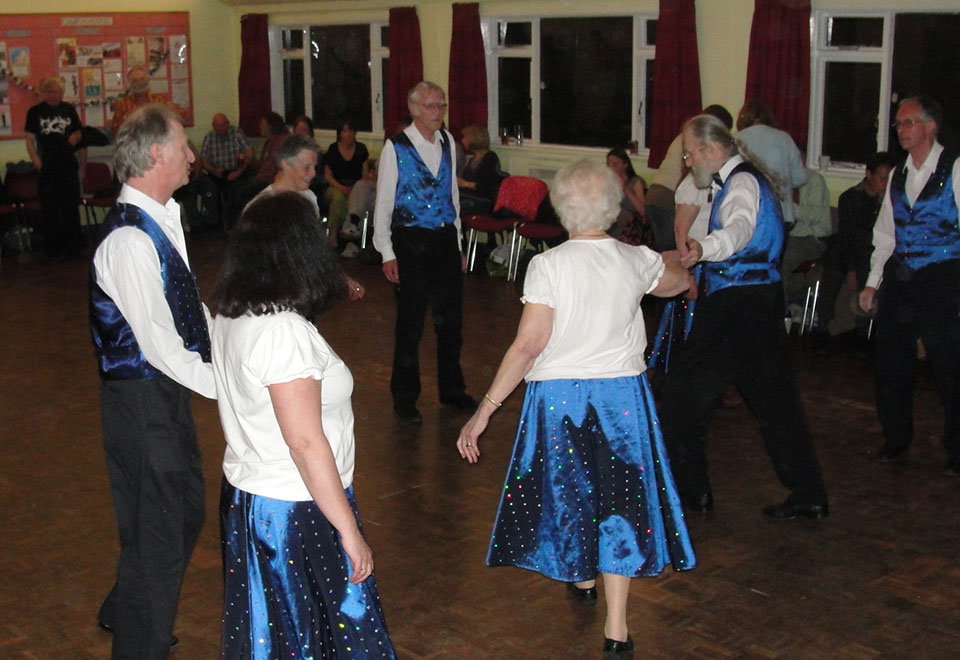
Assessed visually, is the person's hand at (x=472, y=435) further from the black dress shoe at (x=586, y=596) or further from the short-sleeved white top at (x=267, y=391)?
the black dress shoe at (x=586, y=596)

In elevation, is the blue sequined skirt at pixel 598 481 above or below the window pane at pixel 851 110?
below

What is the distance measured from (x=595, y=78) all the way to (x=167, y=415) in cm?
802

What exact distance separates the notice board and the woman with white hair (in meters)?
10.4

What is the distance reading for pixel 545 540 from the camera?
3.35 metres

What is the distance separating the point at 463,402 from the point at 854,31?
4517 millimetres

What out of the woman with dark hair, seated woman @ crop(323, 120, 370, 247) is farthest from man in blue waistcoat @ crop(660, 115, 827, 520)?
seated woman @ crop(323, 120, 370, 247)

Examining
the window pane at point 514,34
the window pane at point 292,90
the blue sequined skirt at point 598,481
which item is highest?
the window pane at point 514,34

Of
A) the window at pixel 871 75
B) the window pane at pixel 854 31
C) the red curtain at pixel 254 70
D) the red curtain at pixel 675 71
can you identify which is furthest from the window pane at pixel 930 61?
the red curtain at pixel 254 70

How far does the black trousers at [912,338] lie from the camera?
4.77 metres

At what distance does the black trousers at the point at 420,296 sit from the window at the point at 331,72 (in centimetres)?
726

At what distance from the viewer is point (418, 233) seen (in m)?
5.57

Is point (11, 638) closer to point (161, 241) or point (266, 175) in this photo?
point (161, 241)

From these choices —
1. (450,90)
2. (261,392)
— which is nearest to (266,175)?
(450,90)

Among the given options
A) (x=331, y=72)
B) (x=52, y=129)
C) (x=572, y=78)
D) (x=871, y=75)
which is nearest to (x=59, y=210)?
(x=52, y=129)
